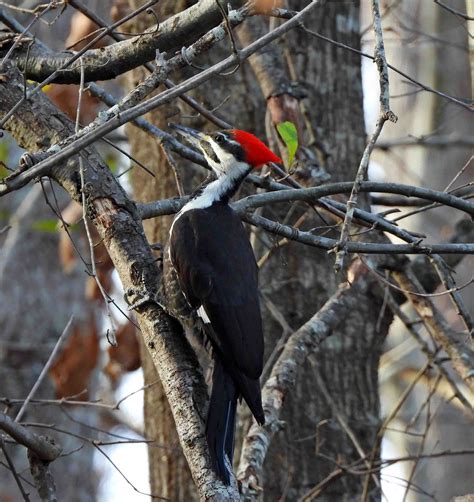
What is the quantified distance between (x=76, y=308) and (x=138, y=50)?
16.2 feet

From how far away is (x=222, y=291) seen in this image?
3.50 m

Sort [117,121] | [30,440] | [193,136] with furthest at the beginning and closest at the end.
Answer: [193,136] → [30,440] → [117,121]

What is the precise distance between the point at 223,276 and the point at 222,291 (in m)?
0.06

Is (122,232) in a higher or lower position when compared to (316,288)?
lower

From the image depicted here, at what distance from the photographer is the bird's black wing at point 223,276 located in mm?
3393

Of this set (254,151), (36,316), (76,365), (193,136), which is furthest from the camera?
(36,316)

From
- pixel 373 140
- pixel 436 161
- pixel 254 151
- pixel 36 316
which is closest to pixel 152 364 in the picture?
pixel 254 151

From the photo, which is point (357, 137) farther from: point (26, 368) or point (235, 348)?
point (26, 368)

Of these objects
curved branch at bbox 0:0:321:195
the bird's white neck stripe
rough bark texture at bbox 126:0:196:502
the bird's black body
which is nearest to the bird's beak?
the bird's white neck stripe

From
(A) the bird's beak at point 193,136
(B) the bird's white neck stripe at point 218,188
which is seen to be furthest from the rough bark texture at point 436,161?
(B) the bird's white neck stripe at point 218,188

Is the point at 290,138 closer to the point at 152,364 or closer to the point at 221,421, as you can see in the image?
the point at 221,421

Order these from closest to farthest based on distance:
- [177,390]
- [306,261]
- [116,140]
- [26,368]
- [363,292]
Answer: [177,390] → [363,292] → [306,261] → [116,140] → [26,368]

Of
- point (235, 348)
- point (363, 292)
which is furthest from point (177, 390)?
point (363, 292)

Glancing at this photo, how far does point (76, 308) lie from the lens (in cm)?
769
